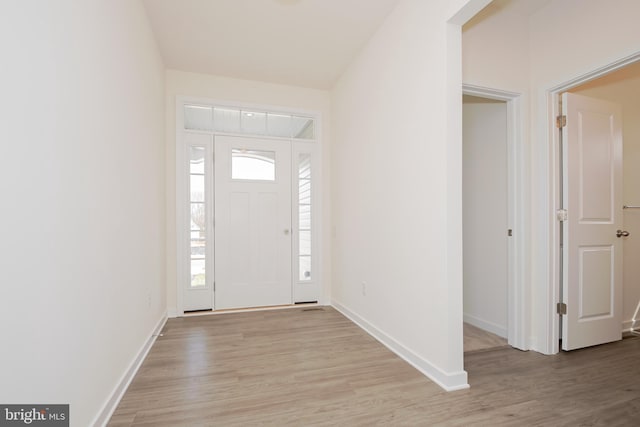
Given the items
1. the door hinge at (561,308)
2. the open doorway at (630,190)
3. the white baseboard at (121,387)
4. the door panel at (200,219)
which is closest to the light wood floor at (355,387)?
the white baseboard at (121,387)

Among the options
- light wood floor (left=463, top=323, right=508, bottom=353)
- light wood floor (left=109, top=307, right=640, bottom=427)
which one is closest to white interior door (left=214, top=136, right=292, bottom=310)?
light wood floor (left=109, top=307, right=640, bottom=427)

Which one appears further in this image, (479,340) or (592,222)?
(479,340)

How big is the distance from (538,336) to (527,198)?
1.12m

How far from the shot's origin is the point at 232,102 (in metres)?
3.64

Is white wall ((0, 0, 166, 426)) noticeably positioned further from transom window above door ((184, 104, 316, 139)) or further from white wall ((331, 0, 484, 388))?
white wall ((331, 0, 484, 388))

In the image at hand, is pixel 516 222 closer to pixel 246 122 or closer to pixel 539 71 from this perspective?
pixel 539 71

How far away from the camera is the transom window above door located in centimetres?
364

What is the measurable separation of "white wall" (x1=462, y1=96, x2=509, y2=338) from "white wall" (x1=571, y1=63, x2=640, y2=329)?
39.4 inches

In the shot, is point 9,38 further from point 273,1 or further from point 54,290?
point 273,1

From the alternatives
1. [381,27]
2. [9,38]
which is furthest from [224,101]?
[9,38]

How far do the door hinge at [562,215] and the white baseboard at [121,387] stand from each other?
3.29 meters

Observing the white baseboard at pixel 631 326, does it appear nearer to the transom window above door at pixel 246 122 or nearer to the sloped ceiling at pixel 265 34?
the sloped ceiling at pixel 265 34

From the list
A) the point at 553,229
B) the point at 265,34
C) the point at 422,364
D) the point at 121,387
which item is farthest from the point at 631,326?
the point at 265,34

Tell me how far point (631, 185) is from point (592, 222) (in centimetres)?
93
